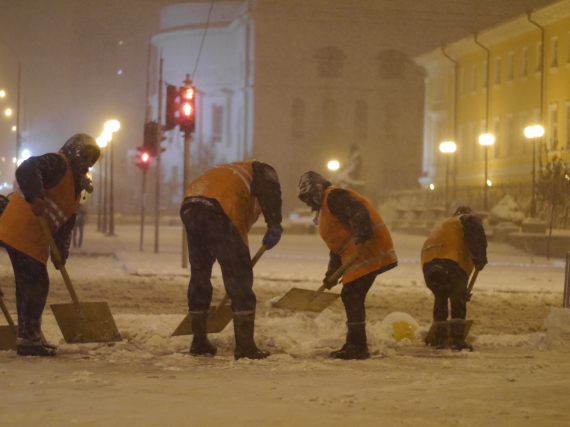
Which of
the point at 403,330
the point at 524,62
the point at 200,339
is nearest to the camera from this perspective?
the point at 200,339

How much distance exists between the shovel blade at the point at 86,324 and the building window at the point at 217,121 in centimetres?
7145

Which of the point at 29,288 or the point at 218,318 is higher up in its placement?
the point at 29,288

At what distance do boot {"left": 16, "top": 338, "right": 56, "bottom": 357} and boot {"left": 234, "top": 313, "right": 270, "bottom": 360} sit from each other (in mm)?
1331

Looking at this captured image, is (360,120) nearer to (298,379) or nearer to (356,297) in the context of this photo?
(356,297)

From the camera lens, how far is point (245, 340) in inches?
316

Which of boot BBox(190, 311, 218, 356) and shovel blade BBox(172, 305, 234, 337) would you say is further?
shovel blade BBox(172, 305, 234, 337)

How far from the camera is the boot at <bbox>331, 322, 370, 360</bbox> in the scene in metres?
8.28

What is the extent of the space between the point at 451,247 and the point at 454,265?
0.16m

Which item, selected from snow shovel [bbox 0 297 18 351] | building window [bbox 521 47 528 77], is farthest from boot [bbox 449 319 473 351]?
building window [bbox 521 47 528 77]

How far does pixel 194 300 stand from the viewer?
8430mm

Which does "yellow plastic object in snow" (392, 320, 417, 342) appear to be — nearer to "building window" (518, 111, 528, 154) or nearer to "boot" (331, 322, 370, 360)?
"boot" (331, 322, 370, 360)

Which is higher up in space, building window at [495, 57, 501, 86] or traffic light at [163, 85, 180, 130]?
building window at [495, 57, 501, 86]

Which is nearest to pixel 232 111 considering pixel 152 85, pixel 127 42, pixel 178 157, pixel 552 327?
pixel 178 157

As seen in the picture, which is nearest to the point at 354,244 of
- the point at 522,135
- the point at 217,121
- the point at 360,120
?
the point at 522,135
